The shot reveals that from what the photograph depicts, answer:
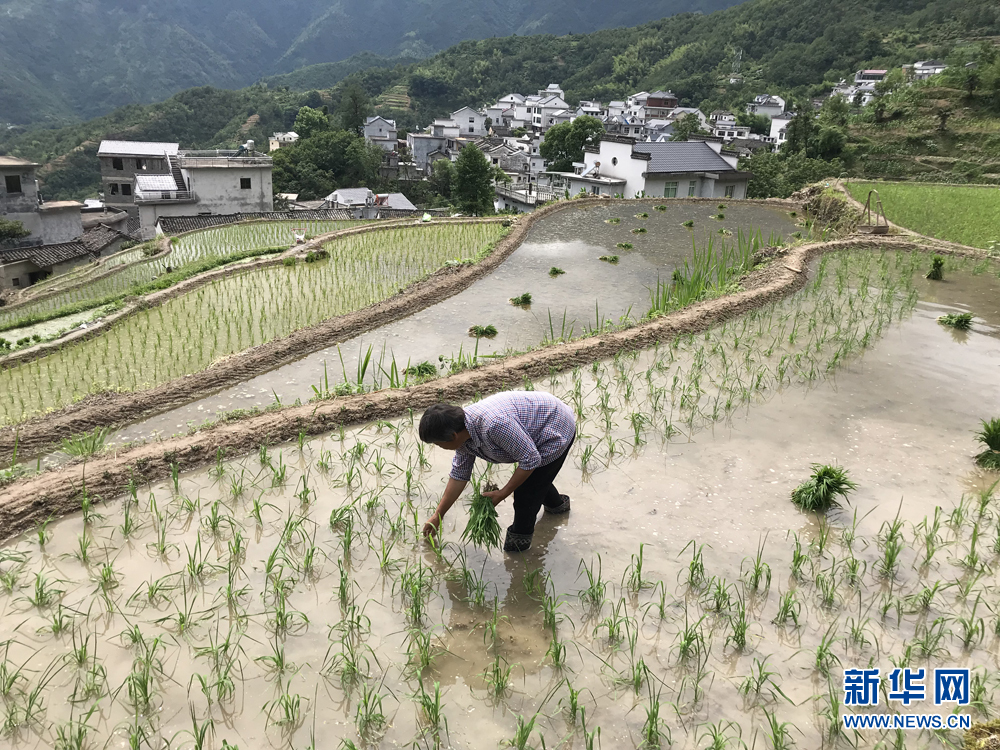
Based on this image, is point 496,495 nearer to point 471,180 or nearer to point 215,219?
point 215,219

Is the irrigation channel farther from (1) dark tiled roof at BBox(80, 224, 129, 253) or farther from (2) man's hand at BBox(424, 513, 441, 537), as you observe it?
(1) dark tiled roof at BBox(80, 224, 129, 253)

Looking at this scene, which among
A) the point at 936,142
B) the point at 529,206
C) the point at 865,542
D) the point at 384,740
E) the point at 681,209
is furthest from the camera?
the point at 529,206

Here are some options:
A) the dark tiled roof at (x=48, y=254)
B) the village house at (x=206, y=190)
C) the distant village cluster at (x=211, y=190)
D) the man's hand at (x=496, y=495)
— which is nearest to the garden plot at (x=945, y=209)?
the distant village cluster at (x=211, y=190)

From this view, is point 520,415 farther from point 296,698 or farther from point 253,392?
point 253,392

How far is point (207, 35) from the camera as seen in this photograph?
450 ft

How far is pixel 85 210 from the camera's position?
35.6m

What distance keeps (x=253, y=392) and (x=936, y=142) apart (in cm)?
3644

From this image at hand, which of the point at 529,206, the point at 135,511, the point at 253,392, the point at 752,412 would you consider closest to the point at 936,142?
the point at 529,206

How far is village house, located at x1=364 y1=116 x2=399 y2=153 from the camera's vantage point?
70.2 metres

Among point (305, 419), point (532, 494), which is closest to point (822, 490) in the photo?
point (532, 494)

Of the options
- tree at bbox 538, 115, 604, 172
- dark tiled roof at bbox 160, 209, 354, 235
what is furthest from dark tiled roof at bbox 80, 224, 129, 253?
tree at bbox 538, 115, 604, 172

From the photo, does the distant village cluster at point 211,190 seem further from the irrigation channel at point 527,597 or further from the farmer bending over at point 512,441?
the farmer bending over at point 512,441

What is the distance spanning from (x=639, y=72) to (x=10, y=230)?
9588cm

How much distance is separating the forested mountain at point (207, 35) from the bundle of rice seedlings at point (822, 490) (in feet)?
358
